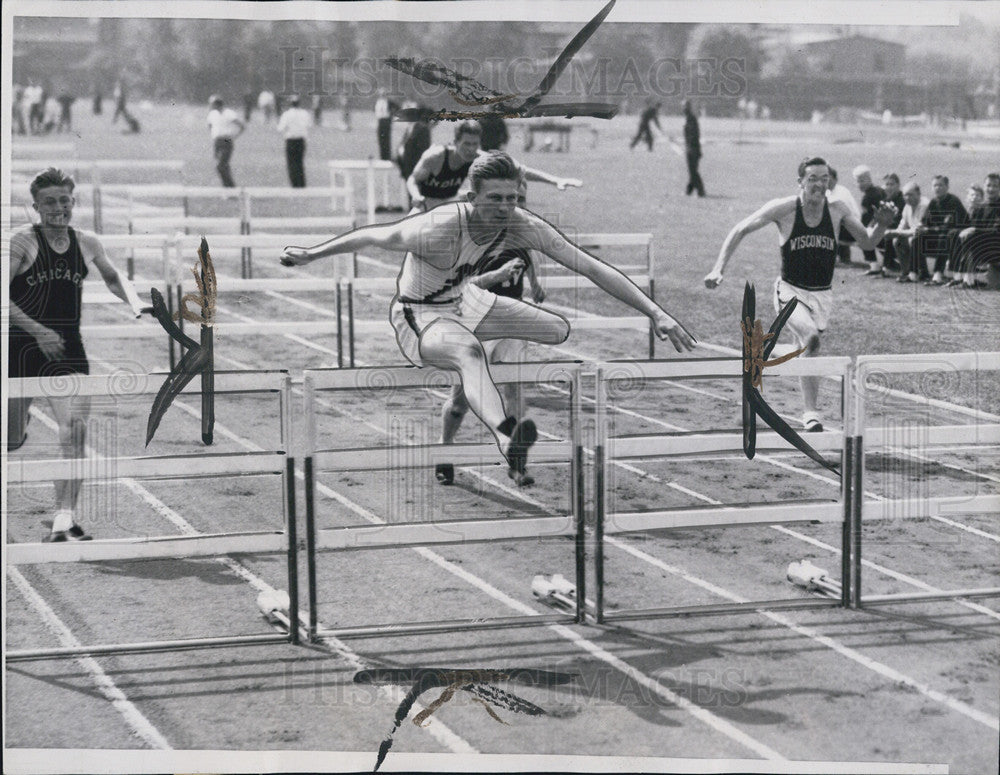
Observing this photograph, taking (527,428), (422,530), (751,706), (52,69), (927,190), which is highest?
(52,69)

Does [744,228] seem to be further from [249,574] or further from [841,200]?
[249,574]

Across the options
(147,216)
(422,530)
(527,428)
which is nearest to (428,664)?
(422,530)

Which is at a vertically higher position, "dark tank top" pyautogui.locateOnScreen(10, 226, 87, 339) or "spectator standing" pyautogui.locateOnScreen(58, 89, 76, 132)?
"spectator standing" pyautogui.locateOnScreen(58, 89, 76, 132)

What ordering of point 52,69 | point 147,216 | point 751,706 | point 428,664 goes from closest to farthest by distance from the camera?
1. point 751,706
2. point 428,664
3. point 52,69
4. point 147,216

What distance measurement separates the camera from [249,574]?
299 inches

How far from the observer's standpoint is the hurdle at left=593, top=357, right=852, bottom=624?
22.2 feet

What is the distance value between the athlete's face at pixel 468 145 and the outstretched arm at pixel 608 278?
1953 mm

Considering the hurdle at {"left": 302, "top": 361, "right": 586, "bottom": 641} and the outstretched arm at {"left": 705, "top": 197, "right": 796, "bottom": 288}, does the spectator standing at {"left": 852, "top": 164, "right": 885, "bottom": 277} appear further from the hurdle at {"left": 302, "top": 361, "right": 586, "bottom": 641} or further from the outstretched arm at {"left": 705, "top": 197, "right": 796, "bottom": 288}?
the hurdle at {"left": 302, "top": 361, "right": 586, "bottom": 641}

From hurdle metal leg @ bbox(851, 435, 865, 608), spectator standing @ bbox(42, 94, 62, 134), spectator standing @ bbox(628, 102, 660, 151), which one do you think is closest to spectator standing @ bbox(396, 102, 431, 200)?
spectator standing @ bbox(628, 102, 660, 151)

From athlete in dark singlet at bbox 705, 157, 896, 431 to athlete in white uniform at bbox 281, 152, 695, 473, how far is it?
1977 millimetres

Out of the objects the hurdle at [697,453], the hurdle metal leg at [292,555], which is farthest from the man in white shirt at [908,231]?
the hurdle metal leg at [292,555]

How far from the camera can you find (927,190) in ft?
36.8

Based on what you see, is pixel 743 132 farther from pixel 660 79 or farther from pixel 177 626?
pixel 177 626

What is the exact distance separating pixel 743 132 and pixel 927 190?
142cm
